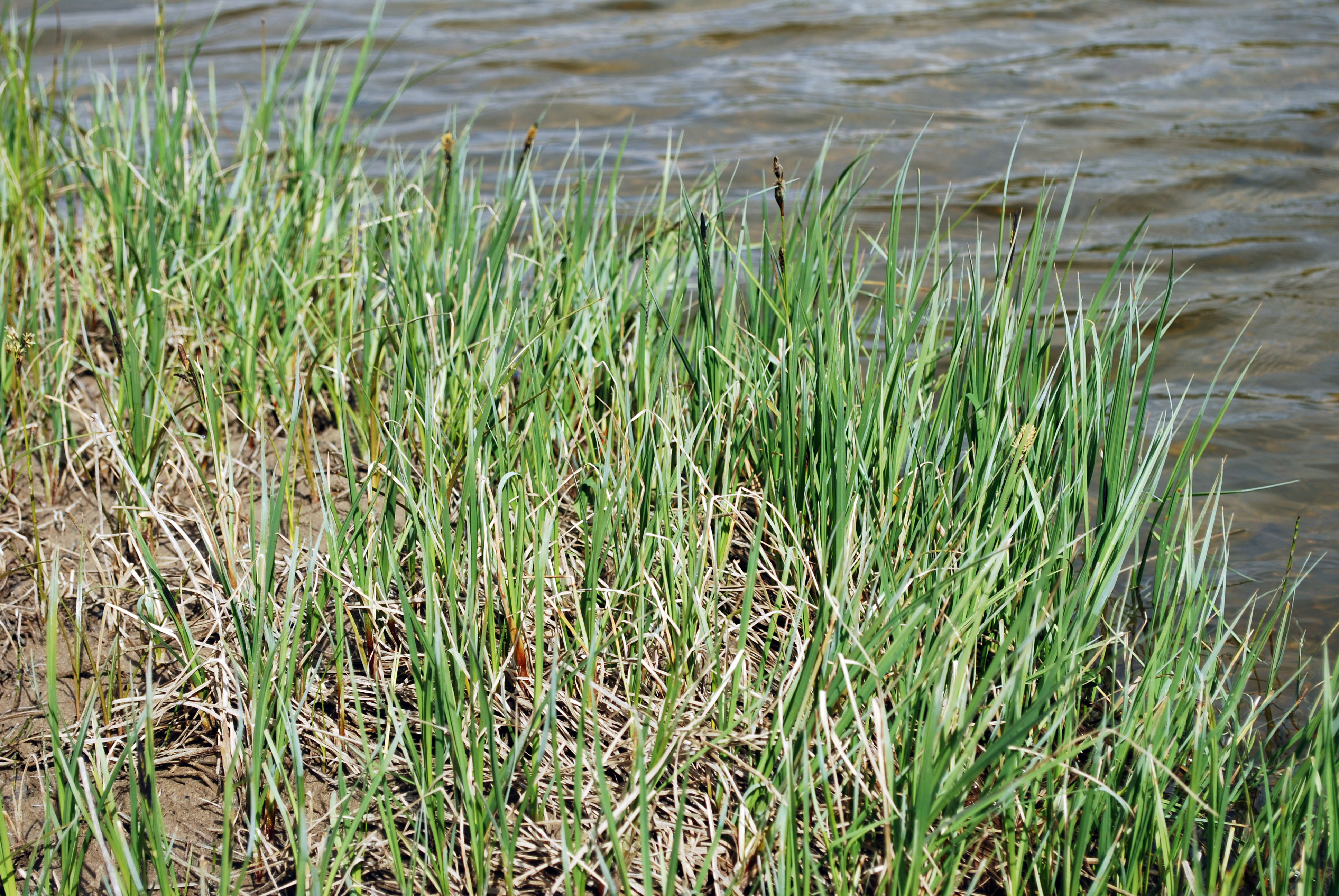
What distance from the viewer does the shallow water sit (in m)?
3.42

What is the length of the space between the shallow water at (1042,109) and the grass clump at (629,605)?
1033 mm

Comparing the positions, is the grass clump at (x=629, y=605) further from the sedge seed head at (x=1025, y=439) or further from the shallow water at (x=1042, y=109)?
the shallow water at (x=1042, y=109)

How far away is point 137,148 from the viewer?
4805 mm

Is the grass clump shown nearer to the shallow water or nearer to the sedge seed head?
the sedge seed head

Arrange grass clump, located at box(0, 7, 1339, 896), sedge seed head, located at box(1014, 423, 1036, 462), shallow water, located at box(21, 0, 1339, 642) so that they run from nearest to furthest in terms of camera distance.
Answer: grass clump, located at box(0, 7, 1339, 896)
sedge seed head, located at box(1014, 423, 1036, 462)
shallow water, located at box(21, 0, 1339, 642)

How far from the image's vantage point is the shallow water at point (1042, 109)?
342cm

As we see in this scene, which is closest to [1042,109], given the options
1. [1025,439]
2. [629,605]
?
[1025,439]

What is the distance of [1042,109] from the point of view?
564 cm

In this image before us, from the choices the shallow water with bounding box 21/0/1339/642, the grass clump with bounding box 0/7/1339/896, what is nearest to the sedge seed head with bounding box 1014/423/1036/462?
the grass clump with bounding box 0/7/1339/896

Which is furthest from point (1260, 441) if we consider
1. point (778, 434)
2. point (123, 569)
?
point (123, 569)

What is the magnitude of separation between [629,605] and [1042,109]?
A: 461 centimetres

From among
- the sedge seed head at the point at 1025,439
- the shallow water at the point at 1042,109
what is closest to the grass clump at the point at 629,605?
the sedge seed head at the point at 1025,439

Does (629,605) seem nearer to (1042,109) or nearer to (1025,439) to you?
(1025,439)

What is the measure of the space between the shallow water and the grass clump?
1.03m
